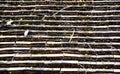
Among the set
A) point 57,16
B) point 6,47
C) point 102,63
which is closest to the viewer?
point 102,63

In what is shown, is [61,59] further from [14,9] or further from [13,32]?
[14,9]

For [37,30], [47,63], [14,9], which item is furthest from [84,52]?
[14,9]

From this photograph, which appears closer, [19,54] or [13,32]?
[19,54]

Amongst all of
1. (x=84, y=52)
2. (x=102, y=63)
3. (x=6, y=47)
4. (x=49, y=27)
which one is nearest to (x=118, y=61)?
(x=102, y=63)

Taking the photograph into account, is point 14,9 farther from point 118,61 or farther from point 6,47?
point 118,61

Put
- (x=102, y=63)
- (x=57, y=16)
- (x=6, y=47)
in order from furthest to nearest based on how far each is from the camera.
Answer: (x=57, y=16) → (x=6, y=47) → (x=102, y=63)

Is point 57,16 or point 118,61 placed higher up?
point 57,16

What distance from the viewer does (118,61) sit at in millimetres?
5566

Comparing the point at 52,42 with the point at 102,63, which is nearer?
the point at 102,63

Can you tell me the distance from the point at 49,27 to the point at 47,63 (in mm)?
986

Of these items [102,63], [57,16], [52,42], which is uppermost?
[57,16]

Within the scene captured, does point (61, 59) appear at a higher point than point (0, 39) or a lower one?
lower

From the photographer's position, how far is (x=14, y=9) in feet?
21.7

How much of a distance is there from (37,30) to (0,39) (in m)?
0.88
